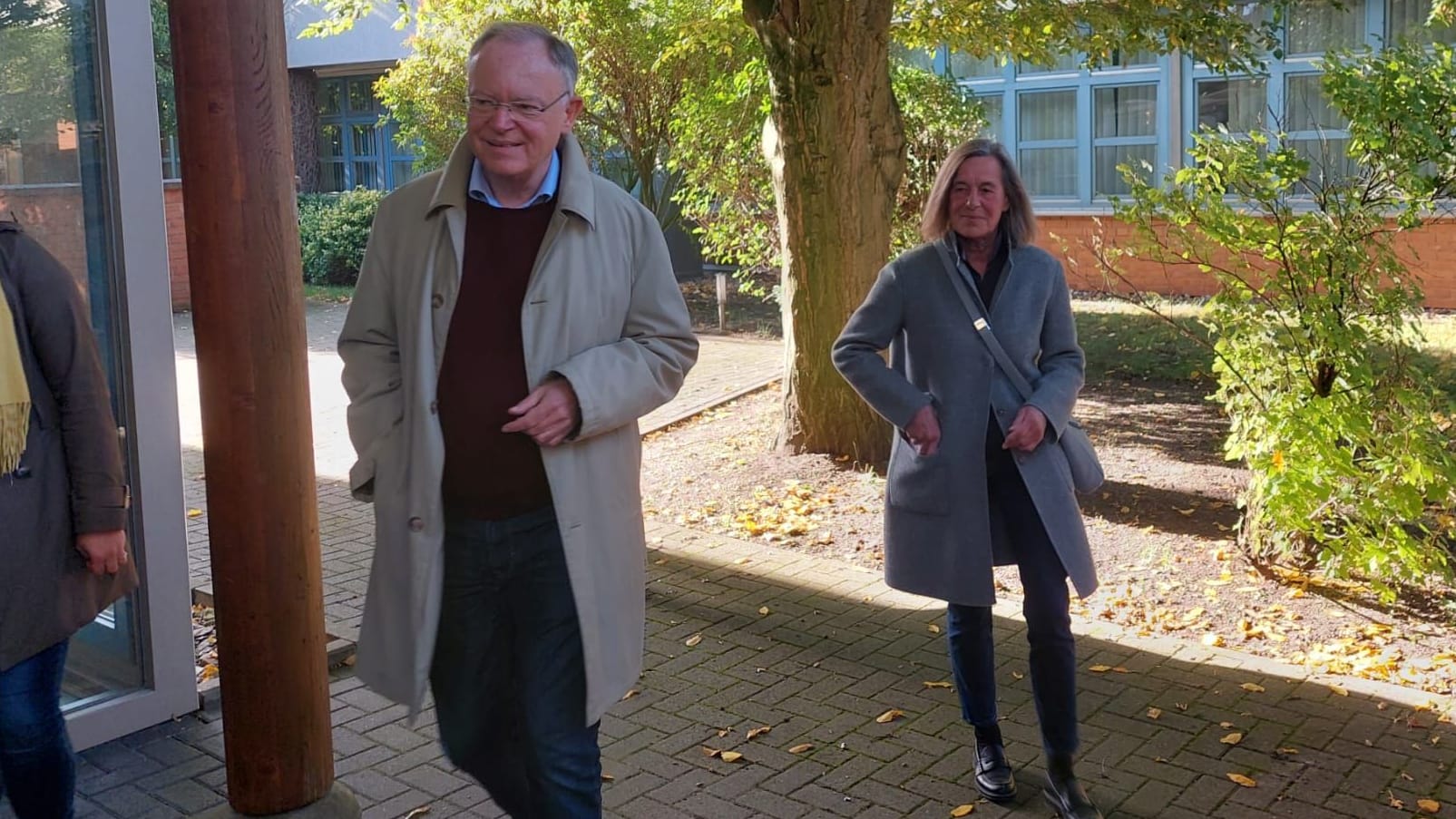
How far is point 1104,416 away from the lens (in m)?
12.4

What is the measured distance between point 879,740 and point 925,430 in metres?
1.34

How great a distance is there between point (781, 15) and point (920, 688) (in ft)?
16.2

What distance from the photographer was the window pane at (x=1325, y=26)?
19812 millimetres

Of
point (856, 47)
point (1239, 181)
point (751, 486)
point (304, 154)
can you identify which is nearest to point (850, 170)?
point (856, 47)

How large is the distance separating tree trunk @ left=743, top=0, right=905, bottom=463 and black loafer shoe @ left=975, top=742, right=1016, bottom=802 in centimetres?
501

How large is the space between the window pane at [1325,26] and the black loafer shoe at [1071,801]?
57.2 feet

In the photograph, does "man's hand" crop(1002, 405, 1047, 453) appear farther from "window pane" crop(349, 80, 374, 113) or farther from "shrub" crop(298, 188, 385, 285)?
"window pane" crop(349, 80, 374, 113)

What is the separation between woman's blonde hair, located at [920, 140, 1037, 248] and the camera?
4.45 meters

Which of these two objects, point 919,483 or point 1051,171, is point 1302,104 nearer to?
point 1051,171

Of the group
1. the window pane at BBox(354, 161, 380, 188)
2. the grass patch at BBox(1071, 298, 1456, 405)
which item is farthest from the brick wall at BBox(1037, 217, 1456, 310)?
the window pane at BBox(354, 161, 380, 188)

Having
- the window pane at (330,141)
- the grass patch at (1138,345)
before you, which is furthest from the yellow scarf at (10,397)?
the window pane at (330,141)

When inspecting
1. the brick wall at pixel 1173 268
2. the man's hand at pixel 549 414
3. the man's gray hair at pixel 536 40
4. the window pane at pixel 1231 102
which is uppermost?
the window pane at pixel 1231 102

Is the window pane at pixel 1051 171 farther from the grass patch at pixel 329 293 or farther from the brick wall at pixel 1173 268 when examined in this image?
the grass patch at pixel 329 293

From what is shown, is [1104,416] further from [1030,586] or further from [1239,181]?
[1030,586]
